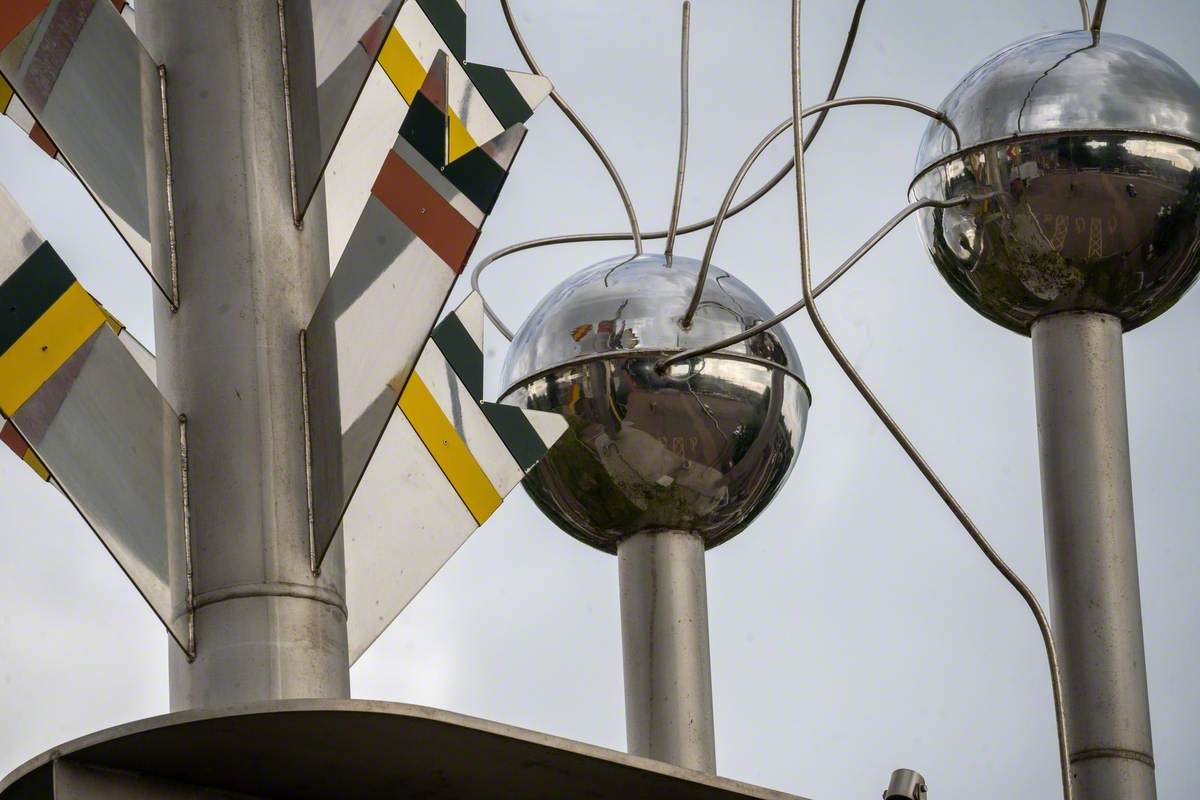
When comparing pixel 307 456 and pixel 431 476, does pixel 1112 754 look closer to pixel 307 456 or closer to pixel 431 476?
pixel 431 476

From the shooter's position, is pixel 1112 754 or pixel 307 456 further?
pixel 1112 754

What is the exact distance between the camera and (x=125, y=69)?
4.68 meters

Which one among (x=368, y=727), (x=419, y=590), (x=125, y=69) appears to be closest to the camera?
(x=368, y=727)

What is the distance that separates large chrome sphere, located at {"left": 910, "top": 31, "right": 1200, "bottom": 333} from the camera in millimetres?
6785

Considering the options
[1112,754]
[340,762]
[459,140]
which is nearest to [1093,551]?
[1112,754]

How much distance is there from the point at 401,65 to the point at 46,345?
1.47 meters

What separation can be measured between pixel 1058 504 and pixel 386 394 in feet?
10.5

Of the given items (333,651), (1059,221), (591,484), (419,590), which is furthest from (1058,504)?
(333,651)

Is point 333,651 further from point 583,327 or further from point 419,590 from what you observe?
point 583,327

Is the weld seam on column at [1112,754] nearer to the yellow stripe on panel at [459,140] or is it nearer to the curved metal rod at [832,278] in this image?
the curved metal rod at [832,278]

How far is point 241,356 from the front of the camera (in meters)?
4.48

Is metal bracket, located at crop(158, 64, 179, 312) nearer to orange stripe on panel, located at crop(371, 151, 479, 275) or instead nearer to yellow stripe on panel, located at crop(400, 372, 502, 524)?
orange stripe on panel, located at crop(371, 151, 479, 275)

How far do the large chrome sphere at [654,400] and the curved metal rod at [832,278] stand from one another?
2.1 inches

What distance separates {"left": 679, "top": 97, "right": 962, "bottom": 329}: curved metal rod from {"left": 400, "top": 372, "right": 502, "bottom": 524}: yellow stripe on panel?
1.61 m
